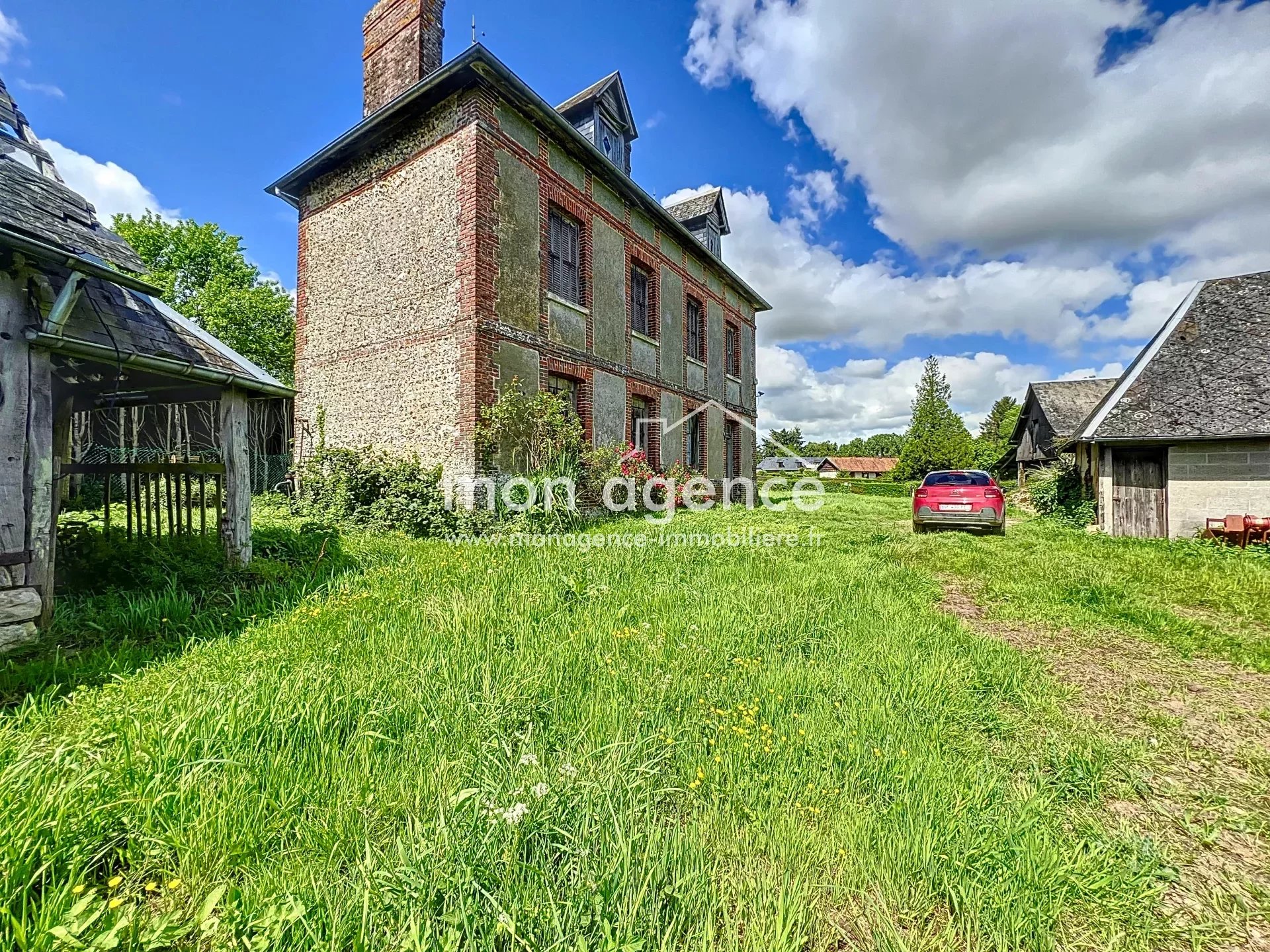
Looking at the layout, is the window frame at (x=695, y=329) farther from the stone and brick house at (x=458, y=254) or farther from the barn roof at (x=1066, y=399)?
the barn roof at (x=1066, y=399)

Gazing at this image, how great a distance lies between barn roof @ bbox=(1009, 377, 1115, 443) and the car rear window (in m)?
14.2

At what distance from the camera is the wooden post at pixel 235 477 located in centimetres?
506

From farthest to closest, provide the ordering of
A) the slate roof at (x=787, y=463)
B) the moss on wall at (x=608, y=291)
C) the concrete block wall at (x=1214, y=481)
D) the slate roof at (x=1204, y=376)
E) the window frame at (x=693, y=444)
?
the slate roof at (x=787, y=463)
the window frame at (x=693, y=444)
the moss on wall at (x=608, y=291)
the slate roof at (x=1204, y=376)
the concrete block wall at (x=1214, y=481)

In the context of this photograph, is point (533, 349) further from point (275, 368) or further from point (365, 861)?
point (275, 368)

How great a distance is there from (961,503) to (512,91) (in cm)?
1200

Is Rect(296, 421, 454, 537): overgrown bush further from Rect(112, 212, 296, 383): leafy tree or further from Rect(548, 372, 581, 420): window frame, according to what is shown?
Rect(112, 212, 296, 383): leafy tree

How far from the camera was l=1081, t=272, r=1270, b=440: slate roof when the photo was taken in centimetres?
1005

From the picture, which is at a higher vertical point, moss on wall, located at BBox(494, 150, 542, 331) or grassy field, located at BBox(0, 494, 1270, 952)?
moss on wall, located at BBox(494, 150, 542, 331)

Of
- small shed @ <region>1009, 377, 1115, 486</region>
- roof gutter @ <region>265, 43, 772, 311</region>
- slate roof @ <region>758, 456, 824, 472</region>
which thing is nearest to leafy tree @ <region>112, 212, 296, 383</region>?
roof gutter @ <region>265, 43, 772, 311</region>

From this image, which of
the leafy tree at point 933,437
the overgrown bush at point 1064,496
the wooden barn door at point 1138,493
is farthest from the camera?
the leafy tree at point 933,437

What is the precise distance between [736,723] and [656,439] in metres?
11.4

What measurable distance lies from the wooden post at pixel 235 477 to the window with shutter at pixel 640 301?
9.37 m

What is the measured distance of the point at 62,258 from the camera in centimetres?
323

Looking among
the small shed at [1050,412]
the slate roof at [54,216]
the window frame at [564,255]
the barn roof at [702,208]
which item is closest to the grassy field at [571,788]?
the slate roof at [54,216]
